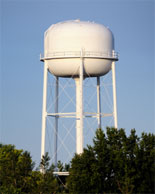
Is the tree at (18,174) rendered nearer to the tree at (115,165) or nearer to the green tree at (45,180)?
the green tree at (45,180)

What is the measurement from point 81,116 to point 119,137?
3.02 meters

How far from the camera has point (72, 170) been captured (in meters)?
42.4

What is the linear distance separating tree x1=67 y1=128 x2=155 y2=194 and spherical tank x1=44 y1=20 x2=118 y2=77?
443cm

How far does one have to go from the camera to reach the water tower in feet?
146

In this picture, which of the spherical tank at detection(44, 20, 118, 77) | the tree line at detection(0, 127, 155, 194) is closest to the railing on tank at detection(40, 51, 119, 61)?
the spherical tank at detection(44, 20, 118, 77)

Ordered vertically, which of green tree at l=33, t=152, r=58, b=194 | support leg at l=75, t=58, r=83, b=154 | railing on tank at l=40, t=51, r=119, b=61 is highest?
Result: railing on tank at l=40, t=51, r=119, b=61

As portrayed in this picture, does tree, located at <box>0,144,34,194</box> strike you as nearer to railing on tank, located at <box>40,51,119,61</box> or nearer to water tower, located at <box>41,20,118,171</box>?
water tower, located at <box>41,20,118,171</box>

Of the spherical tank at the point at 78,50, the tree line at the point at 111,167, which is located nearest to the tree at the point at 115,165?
the tree line at the point at 111,167

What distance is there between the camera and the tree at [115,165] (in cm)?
4041

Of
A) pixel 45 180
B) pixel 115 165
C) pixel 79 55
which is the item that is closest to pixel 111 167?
pixel 115 165

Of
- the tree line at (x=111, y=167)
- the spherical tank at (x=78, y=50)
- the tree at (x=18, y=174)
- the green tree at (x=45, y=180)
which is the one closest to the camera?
the tree line at (x=111, y=167)

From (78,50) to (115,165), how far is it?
7.83 meters

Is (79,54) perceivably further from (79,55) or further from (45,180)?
(45,180)

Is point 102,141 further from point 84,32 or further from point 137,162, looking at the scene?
point 84,32
